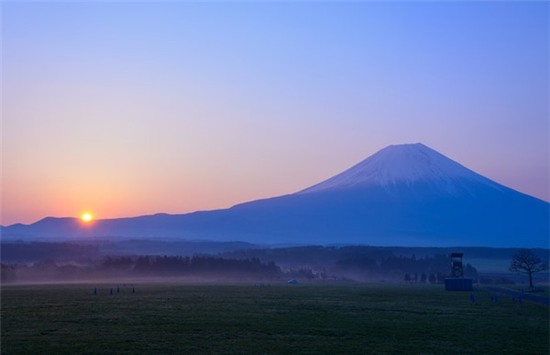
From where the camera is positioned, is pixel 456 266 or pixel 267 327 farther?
pixel 456 266

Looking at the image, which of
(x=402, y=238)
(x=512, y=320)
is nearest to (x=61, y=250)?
(x=402, y=238)

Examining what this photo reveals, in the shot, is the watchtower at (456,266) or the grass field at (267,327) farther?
the watchtower at (456,266)

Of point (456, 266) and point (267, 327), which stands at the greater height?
point (456, 266)

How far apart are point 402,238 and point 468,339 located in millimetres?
168223

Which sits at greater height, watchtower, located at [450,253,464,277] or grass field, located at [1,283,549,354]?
watchtower, located at [450,253,464,277]

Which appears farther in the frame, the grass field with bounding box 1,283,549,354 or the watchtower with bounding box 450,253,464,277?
the watchtower with bounding box 450,253,464,277

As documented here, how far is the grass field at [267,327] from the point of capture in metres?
22.5

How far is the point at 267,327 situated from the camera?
27.6m

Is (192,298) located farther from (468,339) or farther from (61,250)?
(61,250)

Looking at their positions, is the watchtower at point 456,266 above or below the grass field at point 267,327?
above

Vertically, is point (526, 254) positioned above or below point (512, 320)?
above

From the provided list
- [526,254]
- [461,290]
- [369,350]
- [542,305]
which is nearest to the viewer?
[369,350]

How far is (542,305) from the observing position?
132 ft

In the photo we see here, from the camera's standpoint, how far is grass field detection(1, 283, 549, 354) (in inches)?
885
